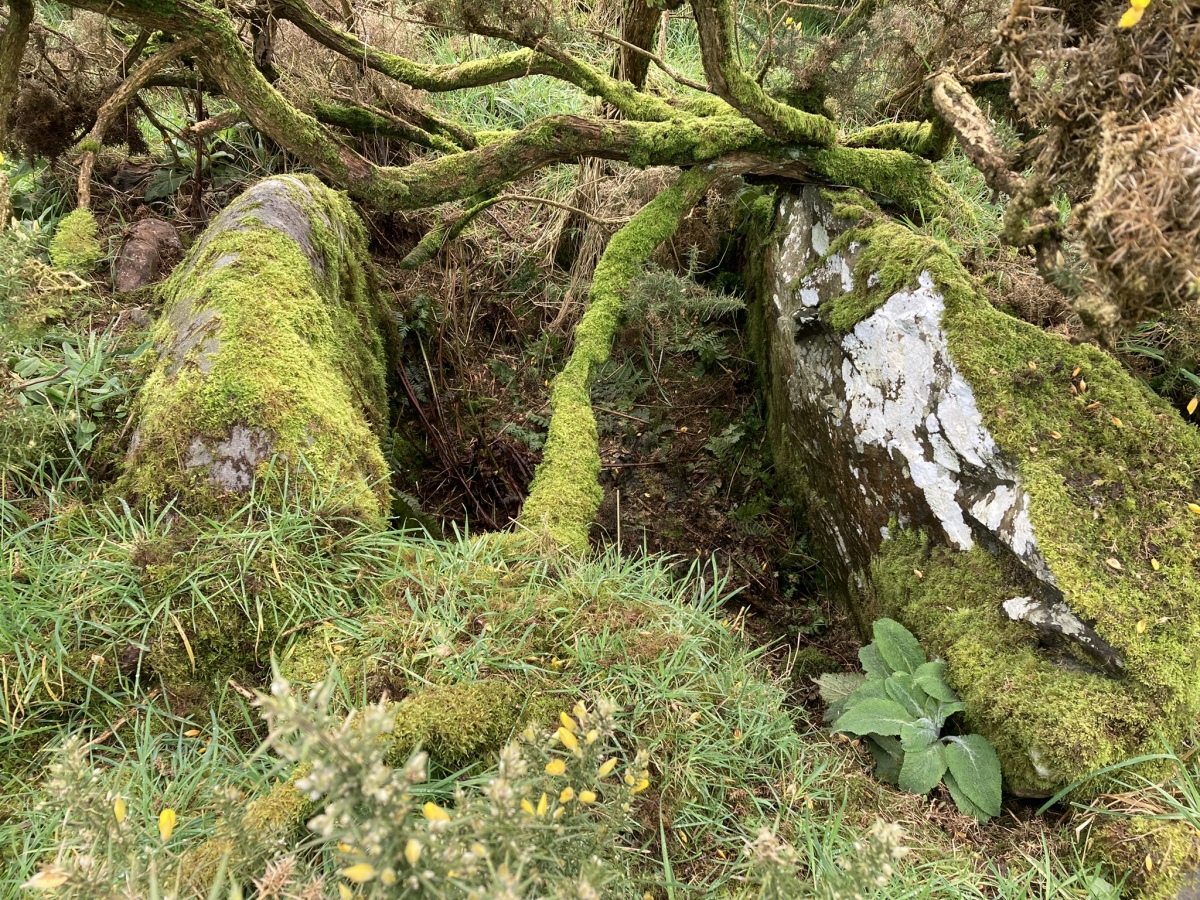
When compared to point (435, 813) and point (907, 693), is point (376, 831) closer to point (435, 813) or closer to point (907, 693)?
point (435, 813)

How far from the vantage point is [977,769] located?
214 centimetres

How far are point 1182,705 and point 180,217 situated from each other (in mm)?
5052

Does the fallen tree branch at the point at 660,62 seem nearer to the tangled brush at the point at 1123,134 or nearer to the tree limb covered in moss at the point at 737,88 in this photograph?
the tree limb covered in moss at the point at 737,88

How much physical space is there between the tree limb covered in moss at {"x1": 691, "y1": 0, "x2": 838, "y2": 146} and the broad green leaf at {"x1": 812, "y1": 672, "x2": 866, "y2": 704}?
2362mm

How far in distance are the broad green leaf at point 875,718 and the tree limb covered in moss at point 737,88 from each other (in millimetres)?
2406

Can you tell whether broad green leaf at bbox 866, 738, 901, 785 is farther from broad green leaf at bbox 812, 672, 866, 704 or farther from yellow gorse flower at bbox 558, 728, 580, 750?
yellow gorse flower at bbox 558, 728, 580, 750

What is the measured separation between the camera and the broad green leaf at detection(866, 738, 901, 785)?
2.27m

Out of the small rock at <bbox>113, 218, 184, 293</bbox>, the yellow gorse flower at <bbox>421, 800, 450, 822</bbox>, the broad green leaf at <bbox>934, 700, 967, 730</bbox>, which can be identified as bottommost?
the broad green leaf at <bbox>934, 700, 967, 730</bbox>

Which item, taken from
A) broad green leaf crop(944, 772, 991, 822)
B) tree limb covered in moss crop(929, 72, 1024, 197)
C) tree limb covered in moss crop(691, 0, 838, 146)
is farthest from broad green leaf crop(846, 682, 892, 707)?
tree limb covered in moss crop(691, 0, 838, 146)

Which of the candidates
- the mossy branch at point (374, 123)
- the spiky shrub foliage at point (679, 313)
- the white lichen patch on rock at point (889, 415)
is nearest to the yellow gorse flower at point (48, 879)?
the white lichen patch on rock at point (889, 415)

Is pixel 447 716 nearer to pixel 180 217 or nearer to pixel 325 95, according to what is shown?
pixel 180 217

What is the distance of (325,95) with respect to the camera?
162 inches

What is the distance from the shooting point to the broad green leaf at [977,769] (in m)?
2.09

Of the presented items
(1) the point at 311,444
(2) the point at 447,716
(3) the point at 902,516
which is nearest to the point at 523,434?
(1) the point at 311,444
